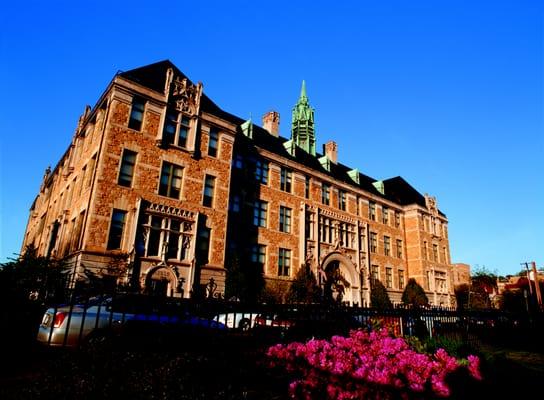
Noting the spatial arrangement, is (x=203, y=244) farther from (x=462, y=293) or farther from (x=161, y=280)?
(x=462, y=293)

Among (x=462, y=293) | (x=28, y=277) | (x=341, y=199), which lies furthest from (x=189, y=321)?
(x=462, y=293)

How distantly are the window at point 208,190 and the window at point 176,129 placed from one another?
111 inches

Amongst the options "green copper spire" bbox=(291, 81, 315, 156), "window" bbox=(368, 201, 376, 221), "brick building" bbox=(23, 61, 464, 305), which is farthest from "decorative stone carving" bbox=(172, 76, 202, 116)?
"window" bbox=(368, 201, 376, 221)

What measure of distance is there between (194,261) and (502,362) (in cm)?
1683

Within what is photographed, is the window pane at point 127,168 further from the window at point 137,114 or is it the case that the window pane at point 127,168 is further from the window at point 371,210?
the window at point 371,210

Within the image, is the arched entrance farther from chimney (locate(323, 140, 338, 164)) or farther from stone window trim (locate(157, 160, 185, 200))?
chimney (locate(323, 140, 338, 164))

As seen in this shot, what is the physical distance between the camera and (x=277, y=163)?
3052 centimetres

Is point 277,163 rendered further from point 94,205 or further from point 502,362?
point 502,362

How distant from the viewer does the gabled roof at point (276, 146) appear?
2291cm

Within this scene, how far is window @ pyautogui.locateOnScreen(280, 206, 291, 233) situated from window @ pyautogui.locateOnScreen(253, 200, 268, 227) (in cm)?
187

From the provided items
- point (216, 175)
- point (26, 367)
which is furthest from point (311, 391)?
point (216, 175)

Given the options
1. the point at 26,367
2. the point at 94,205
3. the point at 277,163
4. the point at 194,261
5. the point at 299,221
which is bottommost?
the point at 26,367

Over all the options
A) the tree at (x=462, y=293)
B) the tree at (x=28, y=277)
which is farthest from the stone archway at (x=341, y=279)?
the tree at (x=462, y=293)

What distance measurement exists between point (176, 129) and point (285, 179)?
11.6 meters
